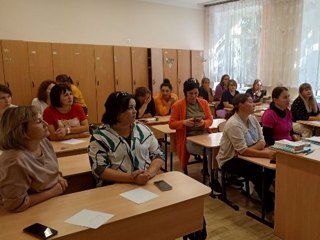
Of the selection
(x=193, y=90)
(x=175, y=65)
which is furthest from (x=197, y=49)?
(x=193, y=90)

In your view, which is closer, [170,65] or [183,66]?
[170,65]

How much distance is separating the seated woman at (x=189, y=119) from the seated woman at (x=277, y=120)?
2.67 feet

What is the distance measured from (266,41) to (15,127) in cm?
649

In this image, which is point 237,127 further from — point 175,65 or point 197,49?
point 197,49

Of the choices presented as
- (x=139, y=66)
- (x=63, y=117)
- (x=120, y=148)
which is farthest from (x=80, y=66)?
(x=120, y=148)

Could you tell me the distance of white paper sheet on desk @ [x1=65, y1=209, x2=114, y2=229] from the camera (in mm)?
1487

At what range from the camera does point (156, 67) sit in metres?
7.36

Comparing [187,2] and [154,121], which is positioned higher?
[187,2]

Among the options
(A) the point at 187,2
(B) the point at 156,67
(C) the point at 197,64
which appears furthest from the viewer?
(C) the point at 197,64

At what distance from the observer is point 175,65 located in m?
7.77

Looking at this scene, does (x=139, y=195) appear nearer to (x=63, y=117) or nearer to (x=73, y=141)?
(x=73, y=141)

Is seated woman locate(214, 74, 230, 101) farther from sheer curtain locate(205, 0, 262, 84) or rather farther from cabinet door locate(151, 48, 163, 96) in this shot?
cabinet door locate(151, 48, 163, 96)

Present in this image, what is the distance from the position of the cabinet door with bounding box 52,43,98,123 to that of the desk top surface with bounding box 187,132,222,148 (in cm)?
354

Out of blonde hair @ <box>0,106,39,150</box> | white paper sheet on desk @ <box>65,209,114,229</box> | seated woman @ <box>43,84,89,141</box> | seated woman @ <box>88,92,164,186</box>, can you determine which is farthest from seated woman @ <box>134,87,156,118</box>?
white paper sheet on desk @ <box>65,209,114,229</box>
